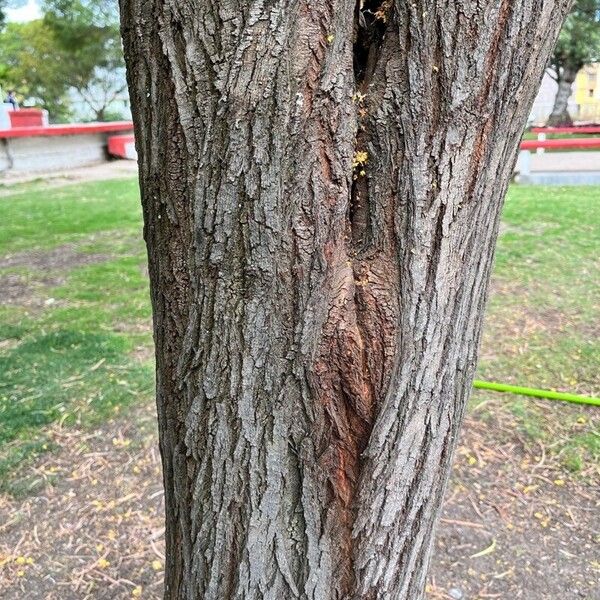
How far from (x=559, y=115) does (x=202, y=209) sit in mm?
27192

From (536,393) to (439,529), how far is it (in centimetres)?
121

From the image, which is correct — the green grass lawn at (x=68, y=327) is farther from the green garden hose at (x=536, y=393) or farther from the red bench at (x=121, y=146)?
the red bench at (x=121, y=146)

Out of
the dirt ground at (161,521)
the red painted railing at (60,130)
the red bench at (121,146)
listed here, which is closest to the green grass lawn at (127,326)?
the dirt ground at (161,521)

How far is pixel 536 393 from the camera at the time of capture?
3410mm

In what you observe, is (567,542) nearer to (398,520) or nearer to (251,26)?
(398,520)

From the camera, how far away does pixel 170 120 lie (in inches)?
43.7

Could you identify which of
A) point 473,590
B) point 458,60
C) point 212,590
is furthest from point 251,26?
point 473,590

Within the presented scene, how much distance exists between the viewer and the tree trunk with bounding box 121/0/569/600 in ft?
3.44

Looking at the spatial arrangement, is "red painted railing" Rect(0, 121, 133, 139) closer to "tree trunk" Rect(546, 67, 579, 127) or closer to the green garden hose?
the green garden hose

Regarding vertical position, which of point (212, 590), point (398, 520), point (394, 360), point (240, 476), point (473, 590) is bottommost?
point (473, 590)

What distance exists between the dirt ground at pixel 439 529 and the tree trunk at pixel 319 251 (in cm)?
110

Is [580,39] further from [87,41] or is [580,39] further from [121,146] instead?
[87,41]

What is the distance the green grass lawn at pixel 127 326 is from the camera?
3301 millimetres

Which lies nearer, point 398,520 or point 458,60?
point 458,60
